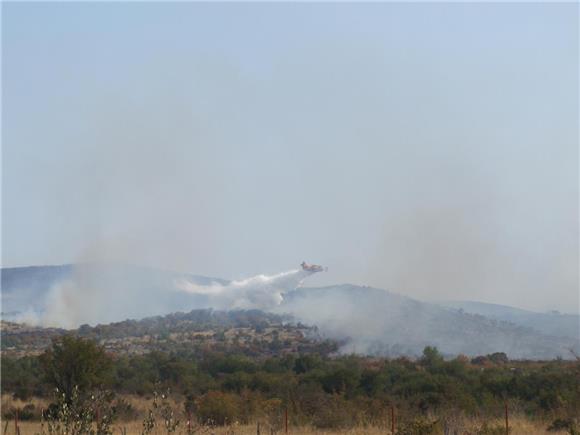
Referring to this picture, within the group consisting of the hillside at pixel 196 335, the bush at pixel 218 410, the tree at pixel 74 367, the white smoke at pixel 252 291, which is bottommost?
the bush at pixel 218 410

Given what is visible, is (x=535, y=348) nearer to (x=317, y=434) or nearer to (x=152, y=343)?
(x=152, y=343)

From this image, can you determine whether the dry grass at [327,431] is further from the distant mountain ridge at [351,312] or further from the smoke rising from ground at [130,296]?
the smoke rising from ground at [130,296]

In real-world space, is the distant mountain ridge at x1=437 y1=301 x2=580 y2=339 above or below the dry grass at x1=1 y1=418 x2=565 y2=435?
above

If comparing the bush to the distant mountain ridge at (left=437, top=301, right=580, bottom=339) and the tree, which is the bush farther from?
the distant mountain ridge at (left=437, top=301, right=580, bottom=339)

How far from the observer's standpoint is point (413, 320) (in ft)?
334

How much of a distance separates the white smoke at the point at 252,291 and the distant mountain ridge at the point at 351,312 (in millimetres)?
2134

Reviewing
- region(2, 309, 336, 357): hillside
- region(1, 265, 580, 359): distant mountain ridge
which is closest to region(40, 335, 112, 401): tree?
region(2, 309, 336, 357): hillside

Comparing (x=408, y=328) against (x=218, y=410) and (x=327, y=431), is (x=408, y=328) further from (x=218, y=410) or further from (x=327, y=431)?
(x=327, y=431)

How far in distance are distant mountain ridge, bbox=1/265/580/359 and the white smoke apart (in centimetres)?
213

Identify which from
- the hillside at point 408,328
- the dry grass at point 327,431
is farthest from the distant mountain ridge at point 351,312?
the dry grass at point 327,431

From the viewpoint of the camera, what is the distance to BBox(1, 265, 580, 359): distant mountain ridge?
8494 cm

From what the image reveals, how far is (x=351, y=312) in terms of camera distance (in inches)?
4459

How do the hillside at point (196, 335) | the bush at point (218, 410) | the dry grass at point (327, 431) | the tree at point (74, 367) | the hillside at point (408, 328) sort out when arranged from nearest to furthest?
the dry grass at point (327, 431)
the bush at point (218, 410)
the tree at point (74, 367)
the hillside at point (196, 335)
the hillside at point (408, 328)

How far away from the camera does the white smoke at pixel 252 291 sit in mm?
99062
